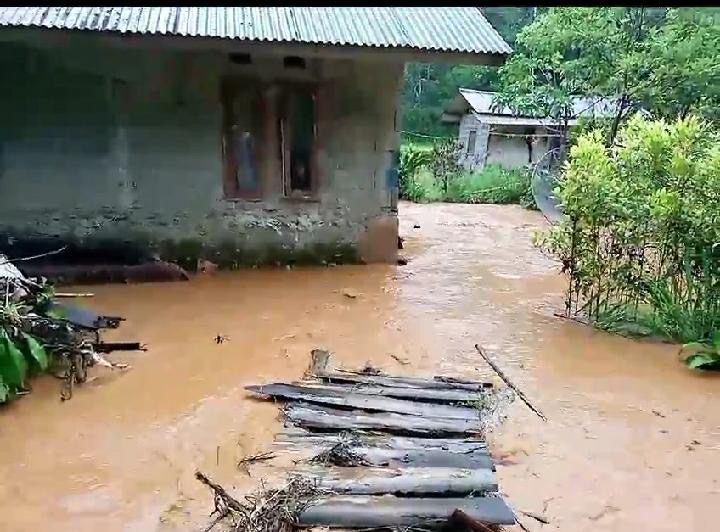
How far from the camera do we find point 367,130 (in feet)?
28.6

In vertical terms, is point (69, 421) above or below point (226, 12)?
below

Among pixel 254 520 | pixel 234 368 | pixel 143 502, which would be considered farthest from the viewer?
pixel 234 368

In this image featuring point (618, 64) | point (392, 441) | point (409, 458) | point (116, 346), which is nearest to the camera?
point (409, 458)

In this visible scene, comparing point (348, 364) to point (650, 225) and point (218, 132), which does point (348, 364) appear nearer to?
point (650, 225)

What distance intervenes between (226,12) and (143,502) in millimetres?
5901

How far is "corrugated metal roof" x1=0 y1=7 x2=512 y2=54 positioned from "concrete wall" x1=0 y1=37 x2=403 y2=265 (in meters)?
0.44

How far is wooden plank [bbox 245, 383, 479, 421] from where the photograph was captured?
4.71 m

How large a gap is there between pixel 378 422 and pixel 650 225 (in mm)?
3419

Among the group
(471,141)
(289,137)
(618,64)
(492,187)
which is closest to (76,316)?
(289,137)

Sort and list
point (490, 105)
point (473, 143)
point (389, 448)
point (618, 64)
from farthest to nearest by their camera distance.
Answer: point (473, 143) → point (490, 105) → point (618, 64) → point (389, 448)

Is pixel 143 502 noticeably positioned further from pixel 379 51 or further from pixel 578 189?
pixel 379 51

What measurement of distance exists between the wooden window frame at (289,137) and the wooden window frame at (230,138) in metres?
0.21

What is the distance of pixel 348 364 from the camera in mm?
5742

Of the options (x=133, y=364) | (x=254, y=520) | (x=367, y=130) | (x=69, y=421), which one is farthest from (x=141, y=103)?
(x=254, y=520)
